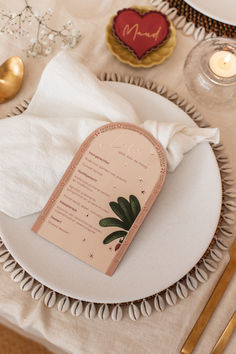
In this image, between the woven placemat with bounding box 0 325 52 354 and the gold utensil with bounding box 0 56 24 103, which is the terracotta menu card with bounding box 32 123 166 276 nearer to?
the gold utensil with bounding box 0 56 24 103

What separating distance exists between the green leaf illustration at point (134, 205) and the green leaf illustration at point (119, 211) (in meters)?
0.01

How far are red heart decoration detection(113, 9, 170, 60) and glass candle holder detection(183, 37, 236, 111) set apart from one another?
0.06m

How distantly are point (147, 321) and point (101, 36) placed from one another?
44cm

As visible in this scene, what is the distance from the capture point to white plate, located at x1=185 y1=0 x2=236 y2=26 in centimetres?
53

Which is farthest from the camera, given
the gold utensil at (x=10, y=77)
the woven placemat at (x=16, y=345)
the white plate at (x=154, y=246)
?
the woven placemat at (x=16, y=345)

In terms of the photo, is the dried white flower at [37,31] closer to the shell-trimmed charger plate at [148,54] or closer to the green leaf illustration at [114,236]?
A: the shell-trimmed charger plate at [148,54]

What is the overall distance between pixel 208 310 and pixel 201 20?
439 millimetres

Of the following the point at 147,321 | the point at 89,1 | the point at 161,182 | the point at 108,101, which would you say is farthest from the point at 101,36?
the point at 147,321

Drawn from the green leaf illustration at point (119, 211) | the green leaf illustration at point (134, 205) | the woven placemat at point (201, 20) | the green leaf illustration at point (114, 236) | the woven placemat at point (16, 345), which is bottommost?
the woven placemat at point (16, 345)

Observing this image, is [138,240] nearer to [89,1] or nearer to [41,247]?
[41,247]

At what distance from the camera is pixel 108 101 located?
0.44m

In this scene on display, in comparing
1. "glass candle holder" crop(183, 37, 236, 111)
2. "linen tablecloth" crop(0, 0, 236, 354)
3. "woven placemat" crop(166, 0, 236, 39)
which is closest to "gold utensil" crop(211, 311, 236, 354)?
"linen tablecloth" crop(0, 0, 236, 354)

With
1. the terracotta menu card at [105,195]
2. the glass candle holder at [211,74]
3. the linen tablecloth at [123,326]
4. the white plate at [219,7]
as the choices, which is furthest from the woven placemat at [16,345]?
the white plate at [219,7]

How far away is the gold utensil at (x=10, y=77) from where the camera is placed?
517mm
